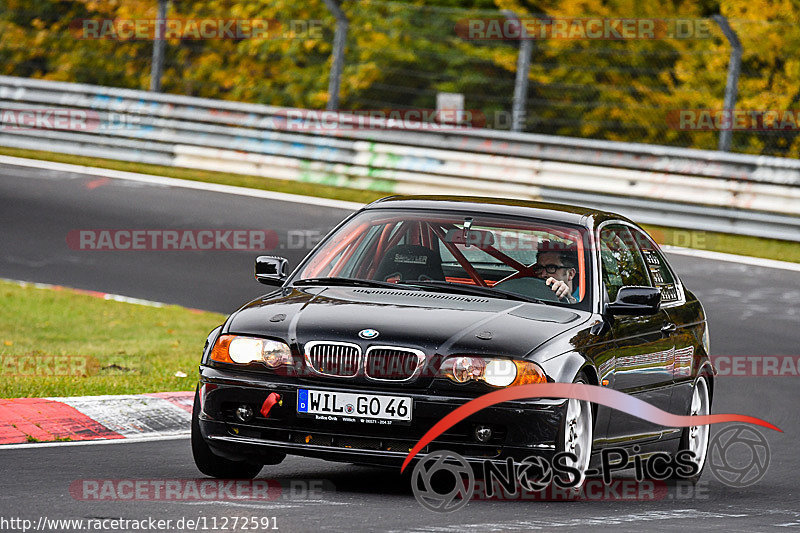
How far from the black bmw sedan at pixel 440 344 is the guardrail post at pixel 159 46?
1471cm

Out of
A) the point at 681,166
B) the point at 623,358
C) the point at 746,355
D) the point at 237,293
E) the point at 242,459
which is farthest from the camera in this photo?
the point at 681,166

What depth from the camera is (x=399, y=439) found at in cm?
671

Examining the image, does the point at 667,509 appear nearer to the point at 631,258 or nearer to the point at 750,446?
the point at 631,258

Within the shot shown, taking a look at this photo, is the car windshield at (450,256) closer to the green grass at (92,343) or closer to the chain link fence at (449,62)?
the green grass at (92,343)

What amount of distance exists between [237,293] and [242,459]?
801 cm

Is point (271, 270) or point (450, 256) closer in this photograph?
point (271, 270)

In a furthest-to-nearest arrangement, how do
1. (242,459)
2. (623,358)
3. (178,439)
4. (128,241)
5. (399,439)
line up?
1. (128,241)
2. (178,439)
3. (623,358)
4. (242,459)
5. (399,439)

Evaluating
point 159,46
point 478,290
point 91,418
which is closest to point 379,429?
point 478,290

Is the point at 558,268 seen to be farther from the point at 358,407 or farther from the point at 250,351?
the point at 250,351

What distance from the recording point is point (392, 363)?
22.1ft

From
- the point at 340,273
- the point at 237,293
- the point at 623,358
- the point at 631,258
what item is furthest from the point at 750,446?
the point at 237,293

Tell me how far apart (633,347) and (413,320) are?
1.51 m

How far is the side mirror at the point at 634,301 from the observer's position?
7785mm

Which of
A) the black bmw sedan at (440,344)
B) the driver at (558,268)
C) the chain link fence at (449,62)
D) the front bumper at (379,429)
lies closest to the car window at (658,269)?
the black bmw sedan at (440,344)
